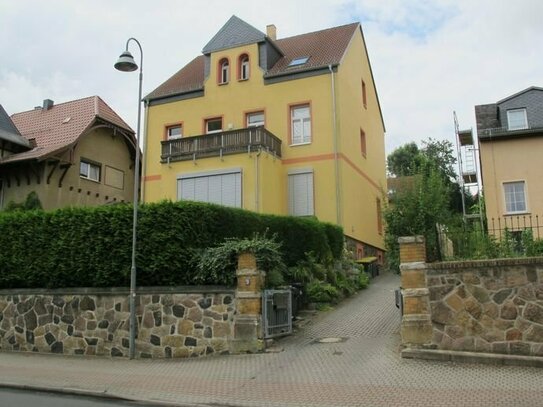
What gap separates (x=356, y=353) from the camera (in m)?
11.7

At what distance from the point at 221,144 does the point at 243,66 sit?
18.3ft

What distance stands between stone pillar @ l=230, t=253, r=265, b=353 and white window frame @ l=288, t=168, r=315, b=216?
1299 cm

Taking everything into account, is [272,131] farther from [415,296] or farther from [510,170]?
[415,296]

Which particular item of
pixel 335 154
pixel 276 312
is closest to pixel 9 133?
pixel 335 154

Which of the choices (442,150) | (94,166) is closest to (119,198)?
(94,166)

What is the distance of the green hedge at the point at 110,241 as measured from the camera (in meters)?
13.8

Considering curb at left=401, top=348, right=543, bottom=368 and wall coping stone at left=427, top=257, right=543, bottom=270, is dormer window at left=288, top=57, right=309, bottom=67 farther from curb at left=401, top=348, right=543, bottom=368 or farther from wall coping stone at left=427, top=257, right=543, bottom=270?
curb at left=401, top=348, right=543, bottom=368

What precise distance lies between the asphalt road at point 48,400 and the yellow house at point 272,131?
14.8 m

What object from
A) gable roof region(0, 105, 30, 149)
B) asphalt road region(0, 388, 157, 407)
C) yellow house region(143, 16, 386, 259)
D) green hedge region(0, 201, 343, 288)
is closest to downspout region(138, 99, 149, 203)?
yellow house region(143, 16, 386, 259)

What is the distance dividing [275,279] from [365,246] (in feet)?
49.2

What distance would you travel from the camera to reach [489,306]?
1091 cm

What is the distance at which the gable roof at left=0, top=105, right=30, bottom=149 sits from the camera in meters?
28.5

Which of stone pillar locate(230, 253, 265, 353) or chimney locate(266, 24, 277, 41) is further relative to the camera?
chimney locate(266, 24, 277, 41)

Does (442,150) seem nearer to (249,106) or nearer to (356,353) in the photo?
(249,106)
